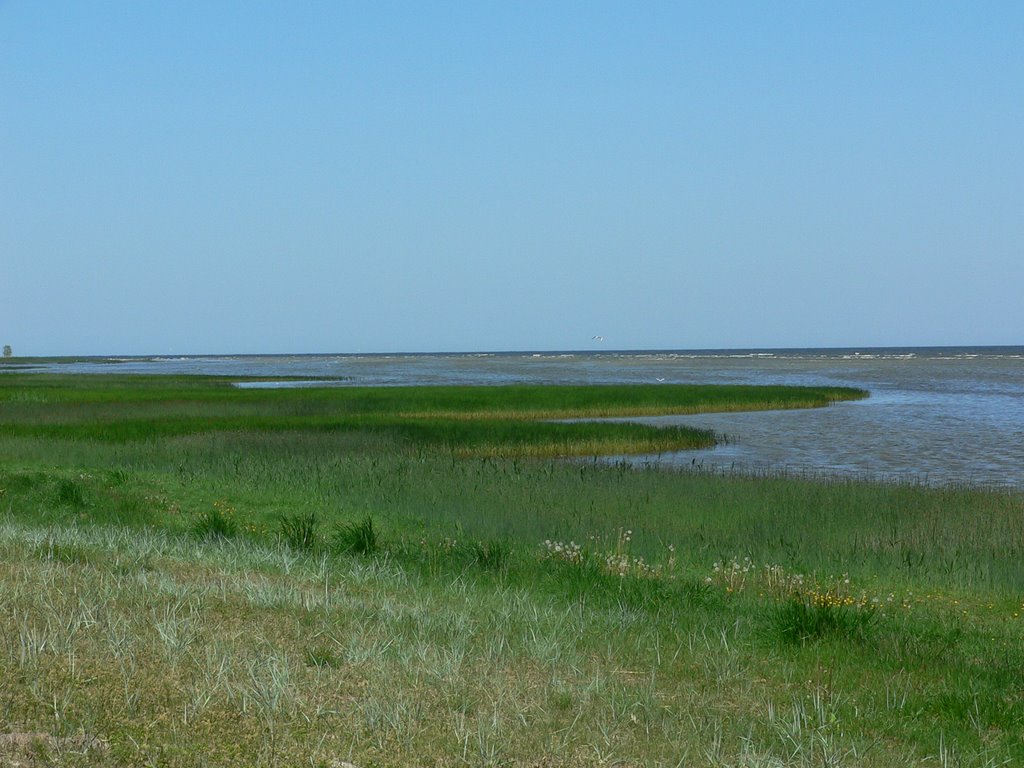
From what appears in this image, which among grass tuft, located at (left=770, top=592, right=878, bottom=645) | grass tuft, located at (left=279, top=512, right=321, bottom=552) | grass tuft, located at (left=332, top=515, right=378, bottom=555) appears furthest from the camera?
grass tuft, located at (left=279, top=512, right=321, bottom=552)

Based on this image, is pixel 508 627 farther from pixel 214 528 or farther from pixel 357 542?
pixel 214 528

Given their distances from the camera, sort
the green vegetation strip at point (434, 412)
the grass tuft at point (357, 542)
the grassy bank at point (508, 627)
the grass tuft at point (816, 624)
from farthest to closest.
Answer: the green vegetation strip at point (434, 412) → the grass tuft at point (357, 542) → the grass tuft at point (816, 624) → the grassy bank at point (508, 627)

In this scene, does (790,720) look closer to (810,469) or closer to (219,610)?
(219,610)

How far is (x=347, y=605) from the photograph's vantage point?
8.28 metres

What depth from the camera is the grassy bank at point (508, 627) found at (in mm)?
5375

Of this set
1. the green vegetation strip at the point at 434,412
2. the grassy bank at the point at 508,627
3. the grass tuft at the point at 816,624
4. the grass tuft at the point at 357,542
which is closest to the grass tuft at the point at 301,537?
the grassy bank at the point at 508,627

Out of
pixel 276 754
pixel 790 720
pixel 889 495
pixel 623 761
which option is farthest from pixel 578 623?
pixel 889 495

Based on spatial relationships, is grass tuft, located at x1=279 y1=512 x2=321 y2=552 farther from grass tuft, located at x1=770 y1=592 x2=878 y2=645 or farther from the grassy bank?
grass tuft, located at x1=770 y1=592 x2=878 y2=645

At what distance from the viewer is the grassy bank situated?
17.6 ft

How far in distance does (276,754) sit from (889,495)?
58.7 feet

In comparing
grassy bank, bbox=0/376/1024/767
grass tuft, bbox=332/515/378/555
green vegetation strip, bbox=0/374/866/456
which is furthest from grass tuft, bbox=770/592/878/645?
green vegetation strip, bbox=0/374/866/456

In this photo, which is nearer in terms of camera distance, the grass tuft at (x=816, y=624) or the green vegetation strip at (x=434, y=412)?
the grass tuft at (x=816, y=624)

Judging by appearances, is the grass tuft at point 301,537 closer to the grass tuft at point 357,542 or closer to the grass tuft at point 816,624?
the grass tuft at point 357,542

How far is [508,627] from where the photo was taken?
25.9 feet
